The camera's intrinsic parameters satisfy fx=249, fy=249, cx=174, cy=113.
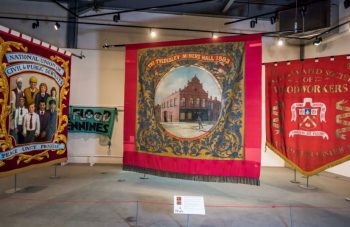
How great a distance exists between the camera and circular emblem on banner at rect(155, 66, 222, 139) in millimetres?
4297

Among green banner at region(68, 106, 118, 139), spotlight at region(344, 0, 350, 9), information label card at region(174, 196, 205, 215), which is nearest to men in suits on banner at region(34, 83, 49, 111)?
green banner at region(68, 106, 118, 139)

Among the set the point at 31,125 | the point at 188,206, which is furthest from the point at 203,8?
the point at 188,206

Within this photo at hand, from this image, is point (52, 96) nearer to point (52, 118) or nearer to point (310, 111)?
point (52, 118)

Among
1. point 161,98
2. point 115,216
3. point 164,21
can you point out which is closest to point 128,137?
point 161,98

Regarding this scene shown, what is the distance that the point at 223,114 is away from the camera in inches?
165

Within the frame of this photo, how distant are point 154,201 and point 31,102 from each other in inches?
Answer: 105

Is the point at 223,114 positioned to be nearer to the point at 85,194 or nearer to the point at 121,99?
the point at 85,194

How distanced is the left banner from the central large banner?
4.54ft

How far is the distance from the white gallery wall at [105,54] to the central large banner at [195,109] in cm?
245

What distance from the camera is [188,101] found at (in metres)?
4.50

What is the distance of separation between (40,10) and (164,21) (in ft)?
11.6

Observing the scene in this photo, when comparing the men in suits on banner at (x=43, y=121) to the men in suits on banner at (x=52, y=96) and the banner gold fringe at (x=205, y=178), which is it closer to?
the men in suits on banner at (x=52, y=96)

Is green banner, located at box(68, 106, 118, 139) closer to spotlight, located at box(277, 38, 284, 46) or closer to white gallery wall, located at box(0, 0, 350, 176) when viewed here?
white gallery wall, located at box(0, 0, 350, 176)

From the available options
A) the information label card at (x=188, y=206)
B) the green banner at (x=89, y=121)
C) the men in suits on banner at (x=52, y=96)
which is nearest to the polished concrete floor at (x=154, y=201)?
the information label card at (x=188, y=206)
